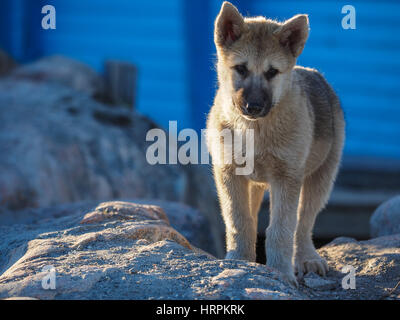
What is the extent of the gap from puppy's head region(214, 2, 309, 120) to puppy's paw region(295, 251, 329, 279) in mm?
1426

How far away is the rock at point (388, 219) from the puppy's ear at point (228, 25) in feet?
8.53

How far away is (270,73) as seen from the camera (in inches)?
177

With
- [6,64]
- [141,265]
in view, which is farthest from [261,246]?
[6,64]

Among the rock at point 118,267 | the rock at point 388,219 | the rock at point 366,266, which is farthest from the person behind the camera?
the rock at point 388,219

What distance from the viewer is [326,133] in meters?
5.24

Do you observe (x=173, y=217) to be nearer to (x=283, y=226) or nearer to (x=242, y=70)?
(x=283, y=226)

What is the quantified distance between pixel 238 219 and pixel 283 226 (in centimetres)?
41

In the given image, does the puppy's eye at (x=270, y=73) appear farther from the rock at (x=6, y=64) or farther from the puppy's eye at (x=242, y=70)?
the rock at (x=6, y=64)

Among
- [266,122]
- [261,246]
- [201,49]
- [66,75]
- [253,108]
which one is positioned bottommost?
[261,246]

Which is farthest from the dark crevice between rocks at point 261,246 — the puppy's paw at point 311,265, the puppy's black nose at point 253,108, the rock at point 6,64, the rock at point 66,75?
the rock at point 6,64

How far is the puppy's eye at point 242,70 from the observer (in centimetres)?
447

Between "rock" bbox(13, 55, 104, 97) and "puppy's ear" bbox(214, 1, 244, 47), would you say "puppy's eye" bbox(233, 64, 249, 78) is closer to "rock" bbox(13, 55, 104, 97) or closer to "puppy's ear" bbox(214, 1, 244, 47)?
"puppy's ear" bbox(214, 1, 244, 47)

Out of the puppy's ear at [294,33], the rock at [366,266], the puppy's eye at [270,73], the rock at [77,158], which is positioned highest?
the puppy's ear at [294,33]
